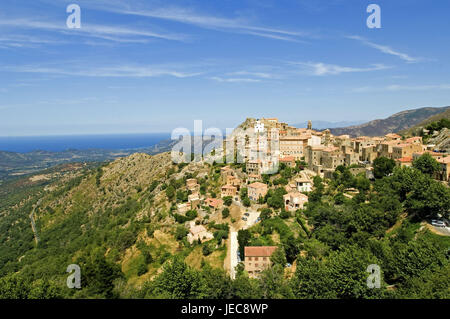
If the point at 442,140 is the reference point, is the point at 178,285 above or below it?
below

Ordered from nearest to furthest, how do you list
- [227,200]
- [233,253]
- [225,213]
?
[233,253]
[225,213]
[227,200]

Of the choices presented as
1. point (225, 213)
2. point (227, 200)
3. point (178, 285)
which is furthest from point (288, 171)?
point (178, 285)

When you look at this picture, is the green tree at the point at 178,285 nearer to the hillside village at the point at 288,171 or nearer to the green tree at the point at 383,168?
the hillside village at the point at 288,171

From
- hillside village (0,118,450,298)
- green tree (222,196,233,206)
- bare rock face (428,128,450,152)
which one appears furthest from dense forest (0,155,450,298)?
bare rock face (428,128,450,152)

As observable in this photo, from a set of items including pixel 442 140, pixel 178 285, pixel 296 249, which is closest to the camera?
pixel 178 285

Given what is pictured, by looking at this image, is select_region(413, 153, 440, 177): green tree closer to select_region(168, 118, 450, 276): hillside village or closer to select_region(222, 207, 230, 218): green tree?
select_region(168, 118, 450, 276): hillside village

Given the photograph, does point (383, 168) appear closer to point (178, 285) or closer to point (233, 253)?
point (233, 253)

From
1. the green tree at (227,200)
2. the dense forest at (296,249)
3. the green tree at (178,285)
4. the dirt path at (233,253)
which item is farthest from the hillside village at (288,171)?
the green tree at (178,285)

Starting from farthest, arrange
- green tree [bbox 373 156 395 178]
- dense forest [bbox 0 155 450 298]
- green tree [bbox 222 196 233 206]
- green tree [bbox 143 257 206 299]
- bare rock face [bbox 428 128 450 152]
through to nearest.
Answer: bare rock face [bbox 428 128 450 152], green tree [bbox 222 196 233 206], green tree [bbox 373 156 395 178], green tree [bbox 143 257 206 299], dense forest [bbox 0 155 450 298]
